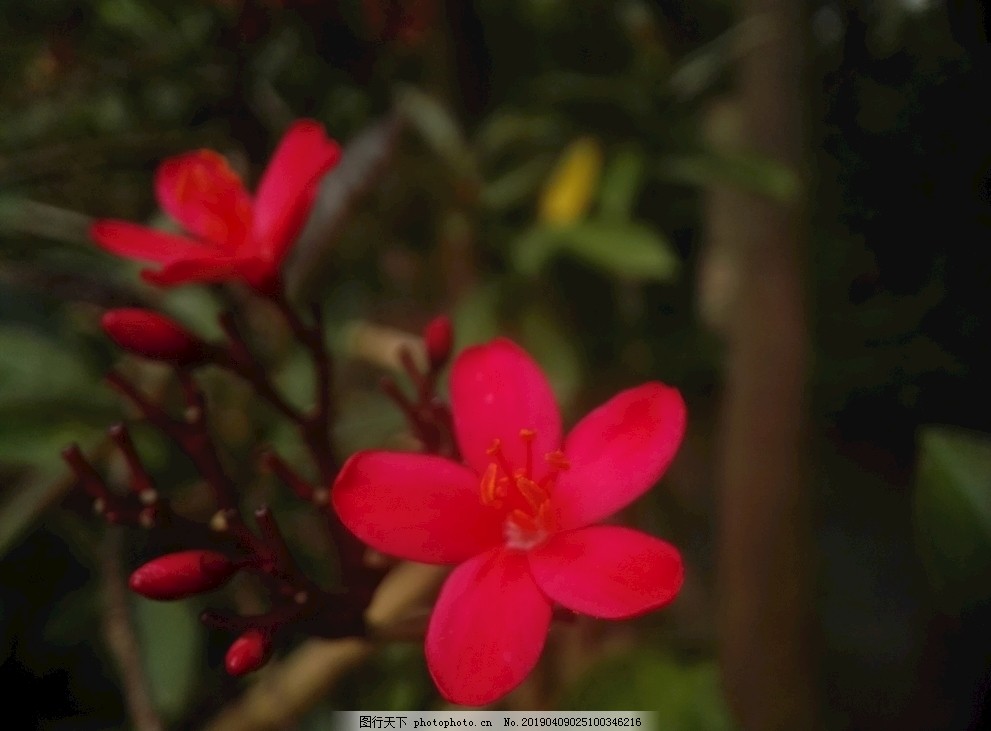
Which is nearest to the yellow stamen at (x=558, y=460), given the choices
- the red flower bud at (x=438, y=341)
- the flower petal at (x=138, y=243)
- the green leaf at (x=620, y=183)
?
the red flower bud at (x=438, y=341)

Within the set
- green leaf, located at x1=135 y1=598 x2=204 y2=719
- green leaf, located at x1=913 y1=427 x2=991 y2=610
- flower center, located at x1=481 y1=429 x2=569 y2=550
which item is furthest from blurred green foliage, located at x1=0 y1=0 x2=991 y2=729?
flower center, located at x1=481 y1=429 x2=569 y2=550

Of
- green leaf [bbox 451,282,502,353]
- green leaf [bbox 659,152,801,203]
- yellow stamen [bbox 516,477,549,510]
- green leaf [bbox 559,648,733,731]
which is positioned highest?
green leaf [bbox 659,152,801,203]

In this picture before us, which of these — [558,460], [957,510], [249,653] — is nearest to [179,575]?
[249,653]

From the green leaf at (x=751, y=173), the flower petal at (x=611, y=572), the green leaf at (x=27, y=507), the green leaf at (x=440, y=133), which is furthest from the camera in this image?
the green leaf at (x=440, y=133)

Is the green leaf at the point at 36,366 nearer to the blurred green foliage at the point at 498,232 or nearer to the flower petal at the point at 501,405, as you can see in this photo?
the blurred green foliage at the point at 498,232

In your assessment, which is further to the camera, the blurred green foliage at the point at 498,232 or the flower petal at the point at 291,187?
the blurred green foliage at the point at 498,232

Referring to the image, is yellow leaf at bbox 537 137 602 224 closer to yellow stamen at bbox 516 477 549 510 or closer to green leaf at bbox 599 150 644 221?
green leaf at bbox 599 150 644 221

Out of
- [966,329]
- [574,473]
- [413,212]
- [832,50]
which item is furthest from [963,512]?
[413,212]

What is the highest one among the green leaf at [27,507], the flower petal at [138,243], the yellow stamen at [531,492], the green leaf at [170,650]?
the flower petal at [138,243]
